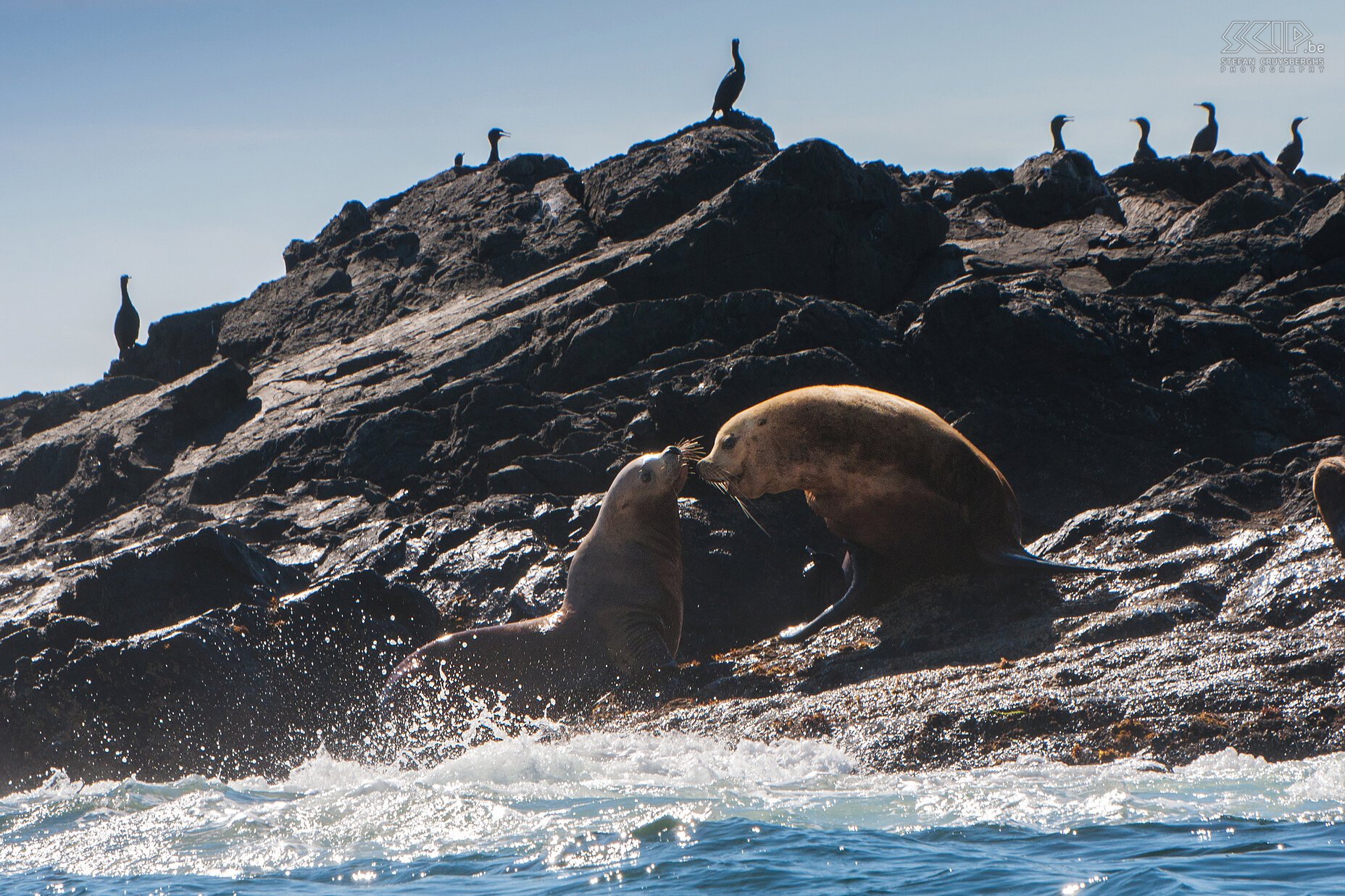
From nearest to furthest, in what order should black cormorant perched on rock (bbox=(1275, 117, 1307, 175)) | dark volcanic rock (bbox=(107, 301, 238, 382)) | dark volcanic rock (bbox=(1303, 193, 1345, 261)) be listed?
dark volcanic rock (bbox=(1303, 193, 1345, 261))
dark volcanic rock (bbox=(107, 301, 238, 382))
black cormorant perched on rock (bbox=(1275, 117, 1307, 175))

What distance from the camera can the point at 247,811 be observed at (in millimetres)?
7125

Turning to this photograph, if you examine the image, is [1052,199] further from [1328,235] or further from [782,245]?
[782,245]

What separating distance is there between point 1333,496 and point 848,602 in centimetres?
328

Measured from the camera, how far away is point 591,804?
6652 millimetres

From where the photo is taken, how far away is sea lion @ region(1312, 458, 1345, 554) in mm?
7977

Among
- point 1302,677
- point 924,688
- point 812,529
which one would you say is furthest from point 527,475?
point 1302,677

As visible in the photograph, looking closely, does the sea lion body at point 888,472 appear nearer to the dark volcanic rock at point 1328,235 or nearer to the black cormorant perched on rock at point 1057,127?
the dark volcanic rock at point 1328,235

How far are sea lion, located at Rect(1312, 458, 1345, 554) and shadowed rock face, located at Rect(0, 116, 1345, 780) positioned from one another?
0.17 m

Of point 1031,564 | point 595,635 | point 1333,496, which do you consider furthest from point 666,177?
point 1333,496

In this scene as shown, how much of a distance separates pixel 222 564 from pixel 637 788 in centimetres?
505

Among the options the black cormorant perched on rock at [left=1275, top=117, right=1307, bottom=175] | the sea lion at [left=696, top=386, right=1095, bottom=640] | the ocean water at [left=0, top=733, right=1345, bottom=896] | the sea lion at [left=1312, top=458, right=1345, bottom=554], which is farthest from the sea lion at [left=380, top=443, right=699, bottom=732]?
the black cormorant perched on rock at [left=1275, top=117, right=1307, bottom=175]

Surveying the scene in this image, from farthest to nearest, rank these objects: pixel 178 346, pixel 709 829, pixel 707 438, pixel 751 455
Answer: pixel 178 346 → pixel 707 438 → pixel 751 455 → pixel 709 829

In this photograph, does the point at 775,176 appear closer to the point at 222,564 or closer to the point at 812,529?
the point at 812,529

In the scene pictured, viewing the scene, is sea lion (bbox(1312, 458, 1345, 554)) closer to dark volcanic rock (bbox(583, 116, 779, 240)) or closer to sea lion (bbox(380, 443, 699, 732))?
sea lion (bbox(380, 443, 699, 732))
